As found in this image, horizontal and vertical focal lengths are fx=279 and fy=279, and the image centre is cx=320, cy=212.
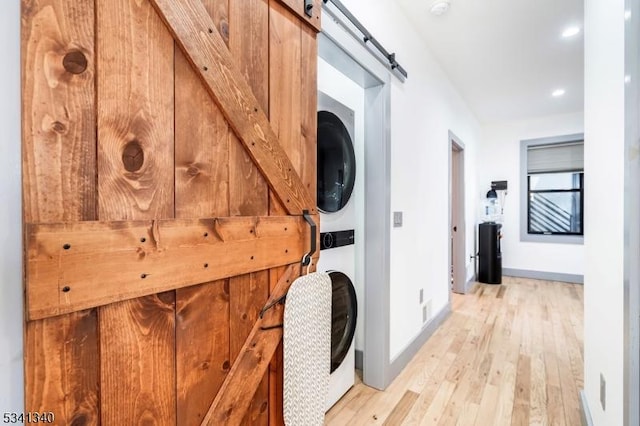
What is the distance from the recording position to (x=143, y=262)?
63 centimetres

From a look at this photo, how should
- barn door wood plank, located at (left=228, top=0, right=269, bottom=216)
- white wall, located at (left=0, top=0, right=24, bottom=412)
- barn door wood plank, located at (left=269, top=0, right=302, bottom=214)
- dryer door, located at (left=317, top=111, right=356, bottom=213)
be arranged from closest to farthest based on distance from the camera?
white wall, located at (left=0, top=0, right=24, bottom=412), barn door wood plank, located at (left=228, top=0, right=269, bottom=216), barn door wood plank, located at (left=269, top=0, right=302, bottom=214), dryer door, located at (left=317, top=111, right=356, bottom=213)

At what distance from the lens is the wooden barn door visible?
0.52 metres

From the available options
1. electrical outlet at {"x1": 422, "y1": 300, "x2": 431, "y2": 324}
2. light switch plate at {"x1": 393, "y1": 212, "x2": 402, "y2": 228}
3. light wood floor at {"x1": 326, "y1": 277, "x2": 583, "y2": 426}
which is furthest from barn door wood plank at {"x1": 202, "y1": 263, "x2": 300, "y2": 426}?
electrical outlet at {"x1": 422, "y1": 300, "x2": 431, "y2": 324}

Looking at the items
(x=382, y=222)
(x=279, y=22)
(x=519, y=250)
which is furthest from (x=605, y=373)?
(x=519, y=250)

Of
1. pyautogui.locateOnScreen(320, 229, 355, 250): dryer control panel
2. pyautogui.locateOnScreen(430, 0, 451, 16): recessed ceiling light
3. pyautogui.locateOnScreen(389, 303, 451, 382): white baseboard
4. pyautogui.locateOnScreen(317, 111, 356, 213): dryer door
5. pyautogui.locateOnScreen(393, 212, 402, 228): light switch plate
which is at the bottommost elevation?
pyautogui.locateOnScreen(389, 303, 451, 382): white baseboard

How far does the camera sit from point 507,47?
9.10ft

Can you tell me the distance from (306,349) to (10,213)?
87 cm

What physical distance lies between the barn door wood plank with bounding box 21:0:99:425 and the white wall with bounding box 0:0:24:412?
A: 0.07ft

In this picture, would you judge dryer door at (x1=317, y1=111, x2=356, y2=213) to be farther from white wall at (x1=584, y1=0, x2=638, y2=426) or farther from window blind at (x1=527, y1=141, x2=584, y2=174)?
window blind at (x1=527, y1=141, x2=584, y2=174)

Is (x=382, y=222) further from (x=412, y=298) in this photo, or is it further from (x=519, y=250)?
(x=519, y=250)

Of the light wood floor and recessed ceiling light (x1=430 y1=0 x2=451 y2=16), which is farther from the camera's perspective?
recessed ceiling light (x1=430 y1=0 x2=451 y2=16)

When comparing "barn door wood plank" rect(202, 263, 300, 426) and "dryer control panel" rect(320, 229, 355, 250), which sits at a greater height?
"dryer control panel" rect(320, 229, 355, 250)

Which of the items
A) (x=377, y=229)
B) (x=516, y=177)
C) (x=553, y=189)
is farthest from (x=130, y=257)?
(x=553, y=189)

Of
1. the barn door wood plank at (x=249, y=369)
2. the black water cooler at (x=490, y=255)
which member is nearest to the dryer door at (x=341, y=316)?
the barn door wood plank at (x=249, y=369)
